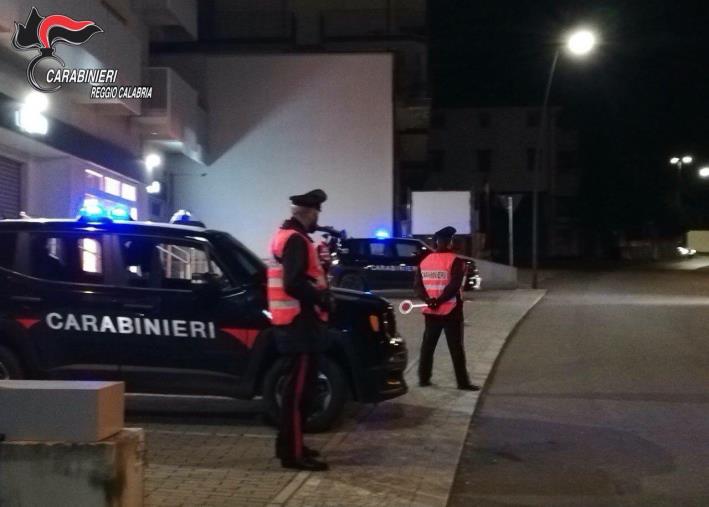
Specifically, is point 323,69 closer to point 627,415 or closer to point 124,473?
point 627,415

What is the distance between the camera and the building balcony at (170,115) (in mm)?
22062

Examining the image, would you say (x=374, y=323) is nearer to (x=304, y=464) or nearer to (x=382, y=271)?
(x=304, y=464)

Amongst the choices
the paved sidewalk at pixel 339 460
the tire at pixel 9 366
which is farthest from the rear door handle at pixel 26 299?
the paved sidewalk at pixel 339 460

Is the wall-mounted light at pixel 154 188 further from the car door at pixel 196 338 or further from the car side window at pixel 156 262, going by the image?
the car door at pixel 196 338

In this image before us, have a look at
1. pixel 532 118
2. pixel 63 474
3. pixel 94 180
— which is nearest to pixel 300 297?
pixel 63 474

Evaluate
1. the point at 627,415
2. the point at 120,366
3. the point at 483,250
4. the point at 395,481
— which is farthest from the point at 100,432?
the point at 483,250

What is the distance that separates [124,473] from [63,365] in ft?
11.2

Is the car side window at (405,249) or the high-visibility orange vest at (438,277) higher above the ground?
the car side window at (405,249)

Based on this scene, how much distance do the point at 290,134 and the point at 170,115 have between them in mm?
8056

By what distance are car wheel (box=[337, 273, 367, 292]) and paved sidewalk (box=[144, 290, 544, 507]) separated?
14.0m

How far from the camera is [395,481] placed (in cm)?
673

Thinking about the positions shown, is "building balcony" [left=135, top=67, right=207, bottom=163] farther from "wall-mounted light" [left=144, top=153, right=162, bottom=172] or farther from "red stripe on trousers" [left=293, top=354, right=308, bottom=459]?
"red stripe on trousers" [left=293, top=354, right=308, bottom=459]

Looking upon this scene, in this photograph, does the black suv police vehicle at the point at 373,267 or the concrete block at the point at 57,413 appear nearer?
the concrete block at the point at 57,413

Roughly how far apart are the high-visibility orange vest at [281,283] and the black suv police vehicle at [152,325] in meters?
1.29
